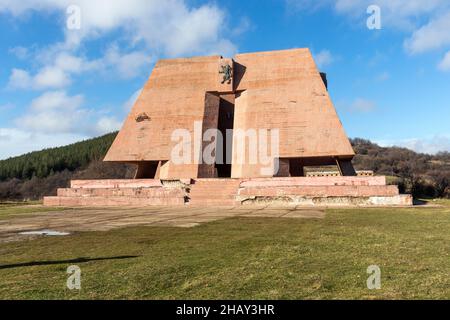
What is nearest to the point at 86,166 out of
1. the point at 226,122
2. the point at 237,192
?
the point at 226,122

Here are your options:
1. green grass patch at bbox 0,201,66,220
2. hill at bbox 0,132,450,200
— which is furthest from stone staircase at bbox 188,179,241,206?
hill at bbox 0,132,450,200

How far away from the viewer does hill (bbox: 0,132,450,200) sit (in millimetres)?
59938

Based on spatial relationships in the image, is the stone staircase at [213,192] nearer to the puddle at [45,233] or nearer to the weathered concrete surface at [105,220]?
the weathered concrete surface at [105,220]

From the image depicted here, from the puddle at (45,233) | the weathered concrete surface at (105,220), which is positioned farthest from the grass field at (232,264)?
the weathered concrete surface at (105,220)

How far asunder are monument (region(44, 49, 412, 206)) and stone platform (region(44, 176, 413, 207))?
4 cm

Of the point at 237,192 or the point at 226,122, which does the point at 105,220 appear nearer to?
the point at 237,192

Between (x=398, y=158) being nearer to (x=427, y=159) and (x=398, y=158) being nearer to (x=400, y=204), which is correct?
(x=427, y=159)

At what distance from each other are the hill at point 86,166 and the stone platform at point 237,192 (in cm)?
3726

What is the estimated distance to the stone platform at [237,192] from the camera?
53.9 ft

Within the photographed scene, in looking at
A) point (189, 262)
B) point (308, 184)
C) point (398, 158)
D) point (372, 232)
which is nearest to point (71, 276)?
point (189, 262)

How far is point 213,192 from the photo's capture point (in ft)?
61.3

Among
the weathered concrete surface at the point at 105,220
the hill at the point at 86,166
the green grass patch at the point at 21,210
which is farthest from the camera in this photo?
the hill at the point at 86,166

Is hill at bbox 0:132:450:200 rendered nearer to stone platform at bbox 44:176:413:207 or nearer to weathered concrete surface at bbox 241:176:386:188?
stone platform at bbox 44:176:413:207

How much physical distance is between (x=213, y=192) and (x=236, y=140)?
369 cm
